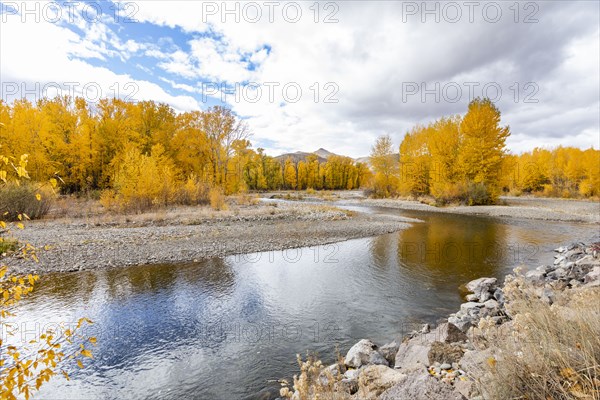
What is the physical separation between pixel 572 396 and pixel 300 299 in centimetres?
653

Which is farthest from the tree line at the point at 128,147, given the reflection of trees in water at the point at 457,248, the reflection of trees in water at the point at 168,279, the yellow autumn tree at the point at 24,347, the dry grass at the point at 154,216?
the yellow autumn tree at the point at 24,347

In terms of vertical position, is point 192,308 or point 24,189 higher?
point 24,189

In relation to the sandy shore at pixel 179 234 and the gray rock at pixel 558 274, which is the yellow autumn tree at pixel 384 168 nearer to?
the sandy shore at pixel 179 234

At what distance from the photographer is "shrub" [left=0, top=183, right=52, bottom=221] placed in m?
17.1

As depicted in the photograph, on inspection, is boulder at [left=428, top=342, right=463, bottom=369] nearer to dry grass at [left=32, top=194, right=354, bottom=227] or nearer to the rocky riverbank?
the rocky riverbank

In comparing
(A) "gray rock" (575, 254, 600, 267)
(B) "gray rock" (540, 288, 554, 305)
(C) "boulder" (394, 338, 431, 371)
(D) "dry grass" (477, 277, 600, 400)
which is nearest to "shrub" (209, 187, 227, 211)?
(C) "boulder" (394, 338, 431, 371)

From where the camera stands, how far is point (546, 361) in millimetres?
2447

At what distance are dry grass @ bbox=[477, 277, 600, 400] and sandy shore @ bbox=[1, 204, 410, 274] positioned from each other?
1091cm

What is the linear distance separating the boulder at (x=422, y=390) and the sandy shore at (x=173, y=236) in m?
10.0

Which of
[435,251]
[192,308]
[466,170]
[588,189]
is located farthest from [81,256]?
[588,189]

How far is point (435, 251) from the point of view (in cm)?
1362

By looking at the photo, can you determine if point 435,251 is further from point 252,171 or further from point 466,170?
point 252,171

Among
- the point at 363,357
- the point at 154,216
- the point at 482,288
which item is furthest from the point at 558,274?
the point at 154,216

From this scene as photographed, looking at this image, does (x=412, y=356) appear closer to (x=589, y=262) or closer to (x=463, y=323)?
(x=463, y=323)
